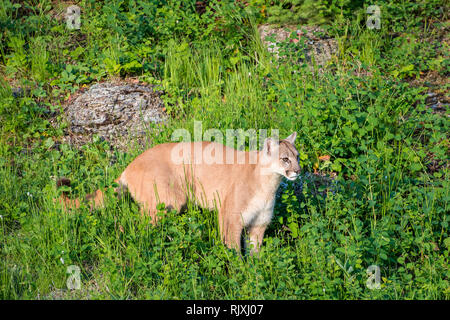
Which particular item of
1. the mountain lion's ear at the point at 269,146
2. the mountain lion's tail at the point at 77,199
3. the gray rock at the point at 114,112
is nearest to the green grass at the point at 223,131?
the mountain lion's tail at the point at 77,199

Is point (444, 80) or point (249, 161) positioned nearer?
point (249, 161)

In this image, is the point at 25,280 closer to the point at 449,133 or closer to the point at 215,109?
the point at 215,109

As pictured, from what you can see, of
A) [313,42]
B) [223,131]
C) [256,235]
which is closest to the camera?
[256,235]

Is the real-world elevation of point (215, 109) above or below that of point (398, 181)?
above

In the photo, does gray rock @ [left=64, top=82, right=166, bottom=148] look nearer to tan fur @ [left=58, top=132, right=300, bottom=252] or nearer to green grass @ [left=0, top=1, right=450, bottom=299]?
green grass @ [left=0, top=1, right=450, bottom=299]

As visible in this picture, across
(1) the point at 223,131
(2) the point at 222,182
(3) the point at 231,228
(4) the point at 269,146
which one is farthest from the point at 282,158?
(1) the point at 223,131

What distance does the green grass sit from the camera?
4312 mm

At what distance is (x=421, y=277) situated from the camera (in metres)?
4.22

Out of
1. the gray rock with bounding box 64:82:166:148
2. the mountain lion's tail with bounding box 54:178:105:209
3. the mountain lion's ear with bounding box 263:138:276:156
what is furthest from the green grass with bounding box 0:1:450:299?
the mountain lion's ear with bounding box 263:138:276:156

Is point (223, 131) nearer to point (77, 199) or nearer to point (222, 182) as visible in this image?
point (222, 182)

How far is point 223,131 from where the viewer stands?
5941mm

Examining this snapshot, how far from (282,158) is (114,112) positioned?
10.2 ft
